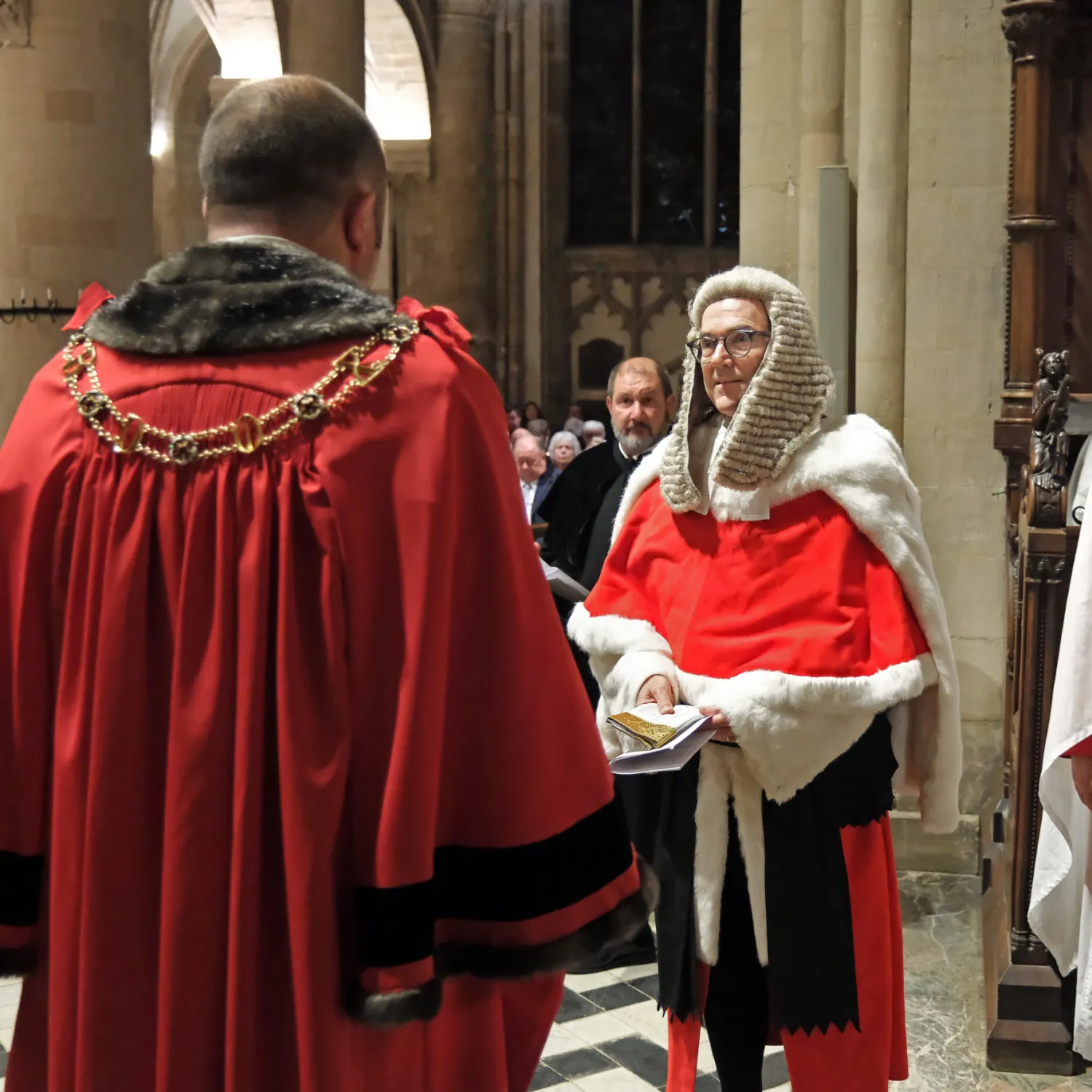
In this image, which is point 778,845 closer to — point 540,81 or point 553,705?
point 553,705

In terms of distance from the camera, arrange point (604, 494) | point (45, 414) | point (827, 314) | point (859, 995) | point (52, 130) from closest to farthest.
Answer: point (45, 414) < point (859, 995) < point (604, 494) < point (827, 314) < point (52, 130)

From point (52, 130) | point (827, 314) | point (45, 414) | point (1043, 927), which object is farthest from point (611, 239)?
point (45, 414)

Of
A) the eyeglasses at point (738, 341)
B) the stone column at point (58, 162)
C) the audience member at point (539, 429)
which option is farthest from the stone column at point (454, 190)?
the eyeglasses at point (738, 341)

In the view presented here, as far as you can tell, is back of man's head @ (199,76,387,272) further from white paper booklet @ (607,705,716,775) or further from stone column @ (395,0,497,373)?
stone column @ (395,0,497,373)

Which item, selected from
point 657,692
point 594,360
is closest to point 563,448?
point 657,692

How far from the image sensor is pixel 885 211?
16.6ft

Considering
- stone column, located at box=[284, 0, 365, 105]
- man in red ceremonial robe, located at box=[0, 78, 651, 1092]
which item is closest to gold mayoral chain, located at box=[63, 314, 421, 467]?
man in red ceremonial robe, located at box=[0, 78, 651, 1092]

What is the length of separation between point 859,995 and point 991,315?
2814 mm

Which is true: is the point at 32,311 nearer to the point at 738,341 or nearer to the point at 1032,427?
the point at 1032,427

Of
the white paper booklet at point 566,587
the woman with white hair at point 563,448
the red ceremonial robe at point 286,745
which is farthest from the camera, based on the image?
the woman with white hair at point 563,448

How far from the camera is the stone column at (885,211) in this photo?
5.03m

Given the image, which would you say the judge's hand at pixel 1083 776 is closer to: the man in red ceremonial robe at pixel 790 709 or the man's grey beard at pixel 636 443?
the man in red ceremonial robe at pixel 790 709

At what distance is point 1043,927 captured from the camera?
345 cm

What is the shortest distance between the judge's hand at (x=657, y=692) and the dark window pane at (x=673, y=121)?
15.5 metres
